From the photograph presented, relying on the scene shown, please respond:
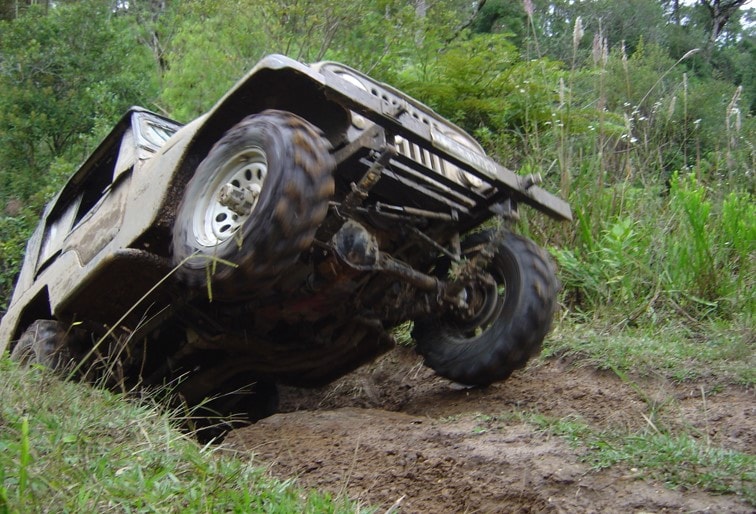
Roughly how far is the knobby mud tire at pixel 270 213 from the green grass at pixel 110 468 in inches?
27.3

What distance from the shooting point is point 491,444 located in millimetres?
3666

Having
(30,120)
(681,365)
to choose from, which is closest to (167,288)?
(681,365)

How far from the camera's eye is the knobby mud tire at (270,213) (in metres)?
3.42

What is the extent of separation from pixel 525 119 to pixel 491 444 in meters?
4.59

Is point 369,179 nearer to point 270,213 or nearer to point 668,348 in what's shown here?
point 270,213

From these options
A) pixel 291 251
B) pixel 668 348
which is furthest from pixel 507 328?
pixel 291 251

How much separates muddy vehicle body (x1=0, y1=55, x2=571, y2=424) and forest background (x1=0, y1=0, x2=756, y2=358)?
1.47 metres

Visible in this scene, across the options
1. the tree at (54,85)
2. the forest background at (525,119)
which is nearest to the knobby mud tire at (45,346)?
the forest background at (525,119)

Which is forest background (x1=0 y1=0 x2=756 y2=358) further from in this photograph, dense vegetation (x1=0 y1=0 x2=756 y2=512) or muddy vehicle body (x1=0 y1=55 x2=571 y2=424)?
muddy vehicle body (x1=0 y1=55 x2=571 y2=424)

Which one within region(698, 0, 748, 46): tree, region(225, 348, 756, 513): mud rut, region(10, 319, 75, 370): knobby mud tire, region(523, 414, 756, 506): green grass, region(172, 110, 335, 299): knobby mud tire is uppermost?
region(698, 0, 748, 46): tree

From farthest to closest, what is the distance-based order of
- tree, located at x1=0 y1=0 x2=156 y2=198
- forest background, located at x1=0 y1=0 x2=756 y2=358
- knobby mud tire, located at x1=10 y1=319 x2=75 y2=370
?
tree, located at x1=0 y1=0 x2=156 y2=198, forest background, located at x1=0 y1=0 x2=756 y2=358, knobby mud tire, located at x1=10 y1=319 x2=75 y2=370

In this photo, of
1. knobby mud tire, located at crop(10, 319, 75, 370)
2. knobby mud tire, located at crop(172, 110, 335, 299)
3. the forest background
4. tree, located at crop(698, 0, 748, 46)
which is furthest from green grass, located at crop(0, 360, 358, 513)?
tree, located at crop(698, 0, 748, 46)

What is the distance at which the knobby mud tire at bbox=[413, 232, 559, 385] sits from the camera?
450cm

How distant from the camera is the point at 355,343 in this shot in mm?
4824
